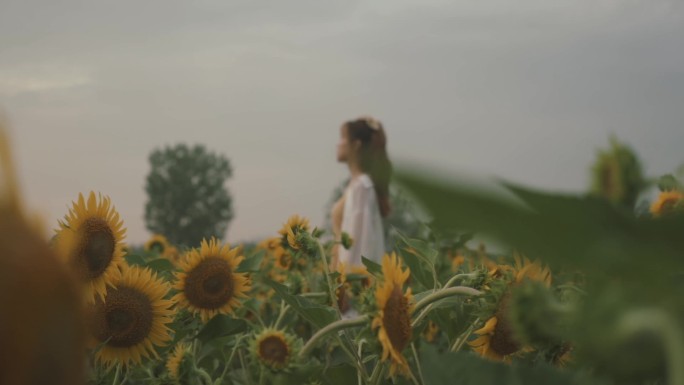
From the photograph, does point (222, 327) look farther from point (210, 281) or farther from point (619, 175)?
point (619, 175)

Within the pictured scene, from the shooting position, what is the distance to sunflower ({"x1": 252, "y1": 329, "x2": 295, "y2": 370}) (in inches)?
29.4

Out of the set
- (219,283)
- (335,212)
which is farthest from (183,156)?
(219,283)

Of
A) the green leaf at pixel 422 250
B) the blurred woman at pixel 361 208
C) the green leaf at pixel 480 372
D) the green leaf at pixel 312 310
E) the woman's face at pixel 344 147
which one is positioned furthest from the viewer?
the woman's face at pixel 344 147

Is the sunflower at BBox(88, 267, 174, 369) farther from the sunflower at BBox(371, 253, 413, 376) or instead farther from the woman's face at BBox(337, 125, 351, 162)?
the woman's face at BBox(337, 125, 351, 162)

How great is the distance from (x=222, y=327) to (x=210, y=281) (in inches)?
10.3

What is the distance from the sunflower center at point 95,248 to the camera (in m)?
1.08

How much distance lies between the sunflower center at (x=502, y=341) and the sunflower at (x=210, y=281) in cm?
59

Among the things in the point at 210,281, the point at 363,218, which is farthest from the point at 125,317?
the point at 363,218

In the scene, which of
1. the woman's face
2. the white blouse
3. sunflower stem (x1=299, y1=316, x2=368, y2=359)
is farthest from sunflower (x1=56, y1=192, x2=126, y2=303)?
the woman's face

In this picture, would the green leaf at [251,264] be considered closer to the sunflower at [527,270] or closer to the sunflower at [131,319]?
the sunflower at [131,319]

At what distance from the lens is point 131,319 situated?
3.61 feet

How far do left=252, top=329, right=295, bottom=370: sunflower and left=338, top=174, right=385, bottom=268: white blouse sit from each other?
402 centimetres

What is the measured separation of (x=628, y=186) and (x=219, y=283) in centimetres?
95

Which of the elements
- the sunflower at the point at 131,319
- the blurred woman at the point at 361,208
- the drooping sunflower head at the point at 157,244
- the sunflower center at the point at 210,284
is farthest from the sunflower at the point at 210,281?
the blurred woman at the point at 361,208
